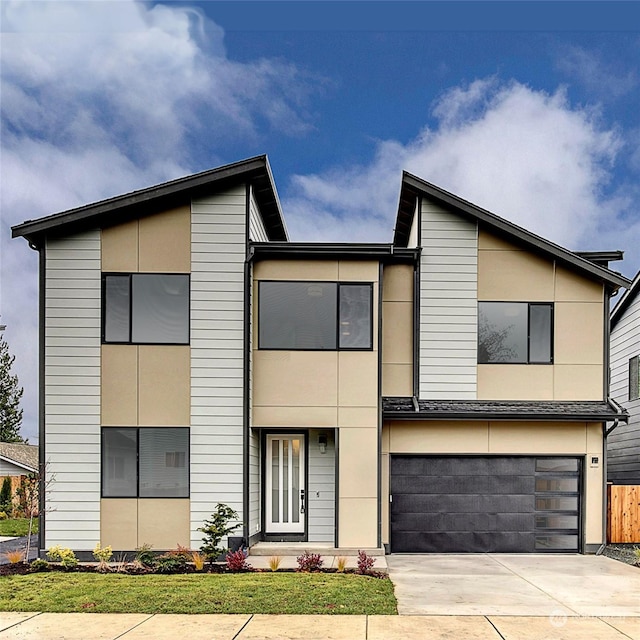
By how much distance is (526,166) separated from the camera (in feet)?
71.6

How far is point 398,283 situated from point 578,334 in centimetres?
392

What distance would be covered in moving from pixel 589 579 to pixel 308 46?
959cm

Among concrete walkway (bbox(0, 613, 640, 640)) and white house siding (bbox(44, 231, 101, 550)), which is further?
white house siding (bbox(44, 231, 101, 550))

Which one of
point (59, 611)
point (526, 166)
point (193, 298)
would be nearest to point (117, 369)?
point (193, 298)

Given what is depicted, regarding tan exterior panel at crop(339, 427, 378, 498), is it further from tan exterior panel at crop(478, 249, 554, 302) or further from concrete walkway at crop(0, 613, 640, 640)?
concrete walkway at crop(0, 613, 640, 640)

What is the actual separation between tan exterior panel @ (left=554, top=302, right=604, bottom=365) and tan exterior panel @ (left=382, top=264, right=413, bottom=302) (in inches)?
123

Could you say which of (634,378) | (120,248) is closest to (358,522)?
(120,248)

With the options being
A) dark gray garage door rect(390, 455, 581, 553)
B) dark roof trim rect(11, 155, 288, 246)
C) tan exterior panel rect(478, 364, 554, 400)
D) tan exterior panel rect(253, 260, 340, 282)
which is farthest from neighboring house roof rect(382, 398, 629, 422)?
dark roof trim rect(11, 155, 288, 246)

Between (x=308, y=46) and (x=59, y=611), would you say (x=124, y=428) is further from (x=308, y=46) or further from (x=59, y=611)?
(x=308, y=46)

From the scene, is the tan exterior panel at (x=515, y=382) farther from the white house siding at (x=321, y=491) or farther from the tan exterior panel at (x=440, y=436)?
the white house siding at (x=321, y=491)

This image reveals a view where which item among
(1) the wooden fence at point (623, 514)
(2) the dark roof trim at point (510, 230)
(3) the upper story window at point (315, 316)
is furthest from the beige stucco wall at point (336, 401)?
(1) the wooden fence at point (623, 514)

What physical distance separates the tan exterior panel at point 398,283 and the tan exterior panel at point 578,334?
312 centimetres

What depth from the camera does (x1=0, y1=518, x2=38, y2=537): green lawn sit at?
54.0 feet

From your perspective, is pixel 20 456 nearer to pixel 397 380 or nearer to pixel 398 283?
pixel 397 380
